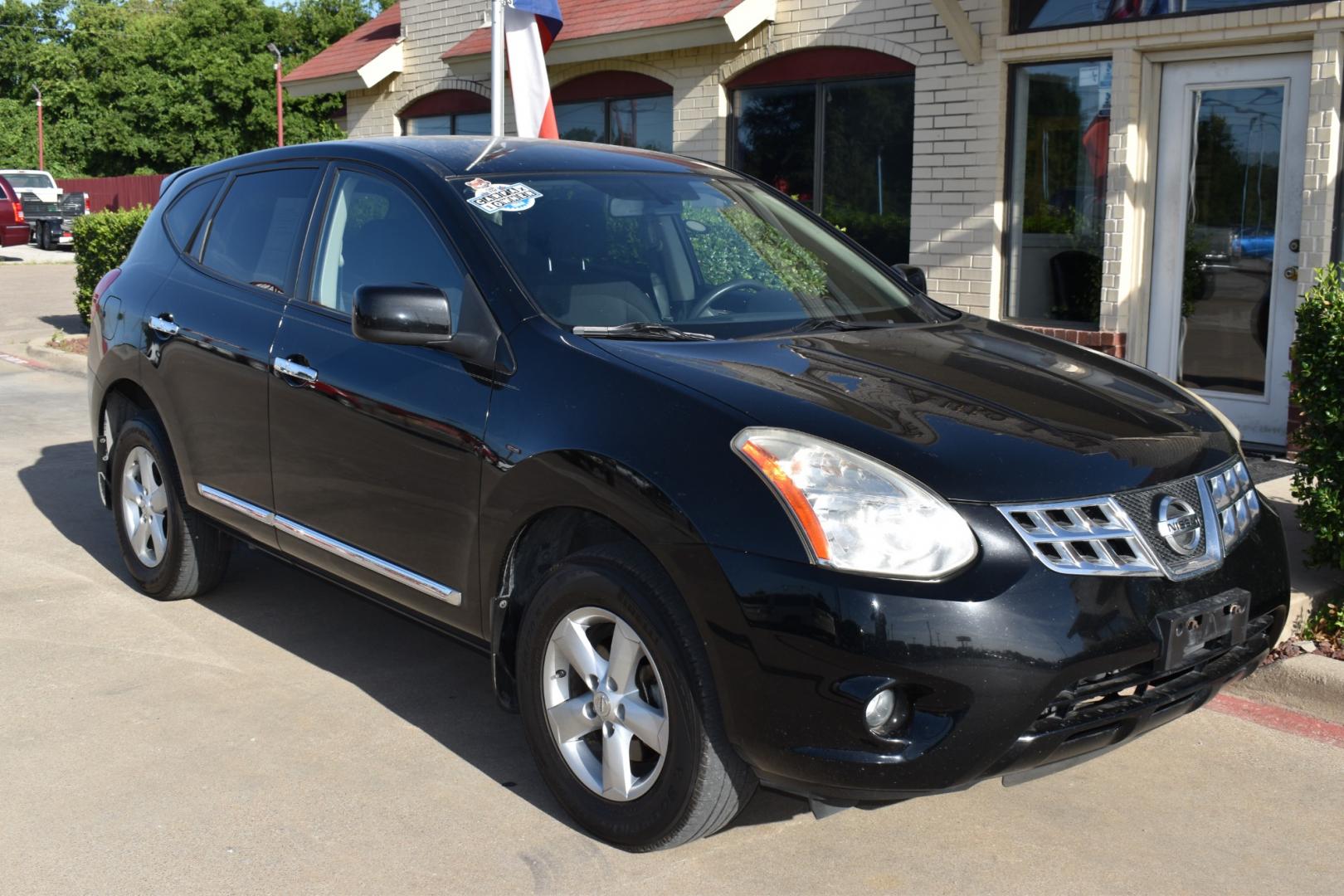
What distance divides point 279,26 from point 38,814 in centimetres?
5296

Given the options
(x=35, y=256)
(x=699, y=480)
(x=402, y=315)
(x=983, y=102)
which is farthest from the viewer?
(x=35, y=256)

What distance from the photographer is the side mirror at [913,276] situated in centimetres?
523

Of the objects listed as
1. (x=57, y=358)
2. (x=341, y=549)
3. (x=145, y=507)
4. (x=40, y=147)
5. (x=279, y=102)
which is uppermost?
(x=279, y=102)

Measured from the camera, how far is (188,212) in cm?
575

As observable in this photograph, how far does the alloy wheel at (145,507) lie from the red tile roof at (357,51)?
410 inches

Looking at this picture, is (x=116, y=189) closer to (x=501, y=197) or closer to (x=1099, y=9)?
(x=1099, y=9)

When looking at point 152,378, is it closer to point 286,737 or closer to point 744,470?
point 286,737

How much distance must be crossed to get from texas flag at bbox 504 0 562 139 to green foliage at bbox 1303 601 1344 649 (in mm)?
6351

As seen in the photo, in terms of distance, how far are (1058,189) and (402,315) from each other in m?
6.94

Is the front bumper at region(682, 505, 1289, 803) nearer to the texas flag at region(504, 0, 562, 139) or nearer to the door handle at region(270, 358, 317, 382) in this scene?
the door handle at region(270, 358, 317, 382)

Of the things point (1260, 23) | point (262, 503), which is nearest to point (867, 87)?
point (1260, 23)

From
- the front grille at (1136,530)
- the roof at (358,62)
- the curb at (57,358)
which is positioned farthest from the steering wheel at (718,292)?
the roof at (358,62)

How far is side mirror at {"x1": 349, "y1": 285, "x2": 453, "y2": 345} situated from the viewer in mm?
3904

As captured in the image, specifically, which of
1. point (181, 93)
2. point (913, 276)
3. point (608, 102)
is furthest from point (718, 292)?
point (181, 93)
